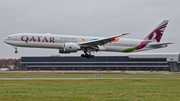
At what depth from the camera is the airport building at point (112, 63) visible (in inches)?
4759

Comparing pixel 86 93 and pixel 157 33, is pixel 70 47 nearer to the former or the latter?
pixel 157 33

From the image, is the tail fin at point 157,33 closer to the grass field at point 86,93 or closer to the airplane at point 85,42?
the airplane at point 85,42

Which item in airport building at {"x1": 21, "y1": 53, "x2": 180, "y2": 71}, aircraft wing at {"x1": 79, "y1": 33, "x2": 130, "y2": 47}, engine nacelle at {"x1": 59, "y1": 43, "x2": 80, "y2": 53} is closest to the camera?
engine nacelle at {"x1": 59, "y1": 43, "x2": 80, "y2": 53}

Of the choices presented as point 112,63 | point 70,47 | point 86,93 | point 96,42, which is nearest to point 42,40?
point 70,47

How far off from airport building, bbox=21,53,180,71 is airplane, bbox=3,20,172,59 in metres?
68.3

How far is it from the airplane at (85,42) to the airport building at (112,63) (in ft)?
224

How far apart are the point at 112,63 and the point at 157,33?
7124cm

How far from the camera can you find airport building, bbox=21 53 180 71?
121m

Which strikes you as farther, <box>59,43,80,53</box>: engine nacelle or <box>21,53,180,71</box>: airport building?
<box>21,53,180,71</box>: airport building

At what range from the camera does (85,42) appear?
48.0m

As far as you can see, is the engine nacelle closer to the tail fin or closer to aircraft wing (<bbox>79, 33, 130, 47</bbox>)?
aircraft wing (<bbox>79, 33, 130, 47</bbox>)

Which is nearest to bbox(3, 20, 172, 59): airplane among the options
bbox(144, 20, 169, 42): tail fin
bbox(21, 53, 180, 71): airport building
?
bbox(144, 20, 169, 42): tail fin

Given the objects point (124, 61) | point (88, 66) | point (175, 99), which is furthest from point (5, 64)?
point (175, 99)

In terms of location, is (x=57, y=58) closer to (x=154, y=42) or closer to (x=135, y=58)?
(x=135, y=58)
